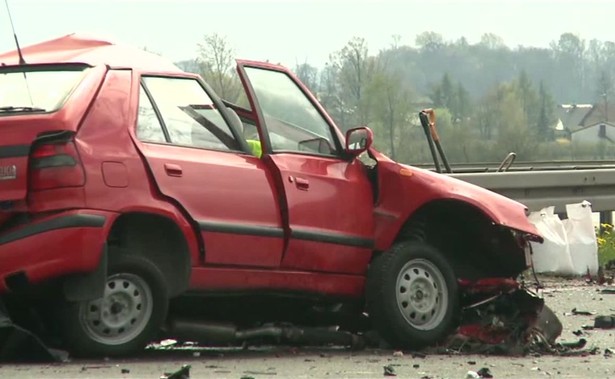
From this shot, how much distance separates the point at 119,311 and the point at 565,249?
24.5 ft

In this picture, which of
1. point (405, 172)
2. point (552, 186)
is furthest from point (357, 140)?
point (552, 186)

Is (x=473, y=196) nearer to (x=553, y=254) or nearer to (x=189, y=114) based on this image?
(x=189, y=114)

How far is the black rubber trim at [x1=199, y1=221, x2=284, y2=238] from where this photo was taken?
332 inches

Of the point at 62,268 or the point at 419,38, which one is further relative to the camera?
the point at 419,38

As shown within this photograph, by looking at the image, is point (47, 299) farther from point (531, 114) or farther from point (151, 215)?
point (531, 114)

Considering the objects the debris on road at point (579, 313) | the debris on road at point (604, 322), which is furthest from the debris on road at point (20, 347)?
the debris on road at point (579, 313)

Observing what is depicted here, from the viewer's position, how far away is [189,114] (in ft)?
28.8

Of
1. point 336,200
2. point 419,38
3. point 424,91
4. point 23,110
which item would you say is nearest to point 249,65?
point 336,200

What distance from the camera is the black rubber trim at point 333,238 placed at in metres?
8.91

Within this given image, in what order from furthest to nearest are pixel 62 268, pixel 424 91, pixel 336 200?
pixel 424 91 → pixel 336 200 → pixel 62 268

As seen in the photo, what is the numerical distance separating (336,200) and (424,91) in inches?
1541

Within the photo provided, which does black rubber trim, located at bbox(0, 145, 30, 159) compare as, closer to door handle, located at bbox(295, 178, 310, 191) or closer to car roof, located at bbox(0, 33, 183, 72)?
car roof, located at bbox(0, 33, 183, 72)

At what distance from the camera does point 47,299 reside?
8164mm

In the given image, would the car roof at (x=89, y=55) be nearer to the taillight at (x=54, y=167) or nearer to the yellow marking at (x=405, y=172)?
the taillight at (x=54, y=167)
